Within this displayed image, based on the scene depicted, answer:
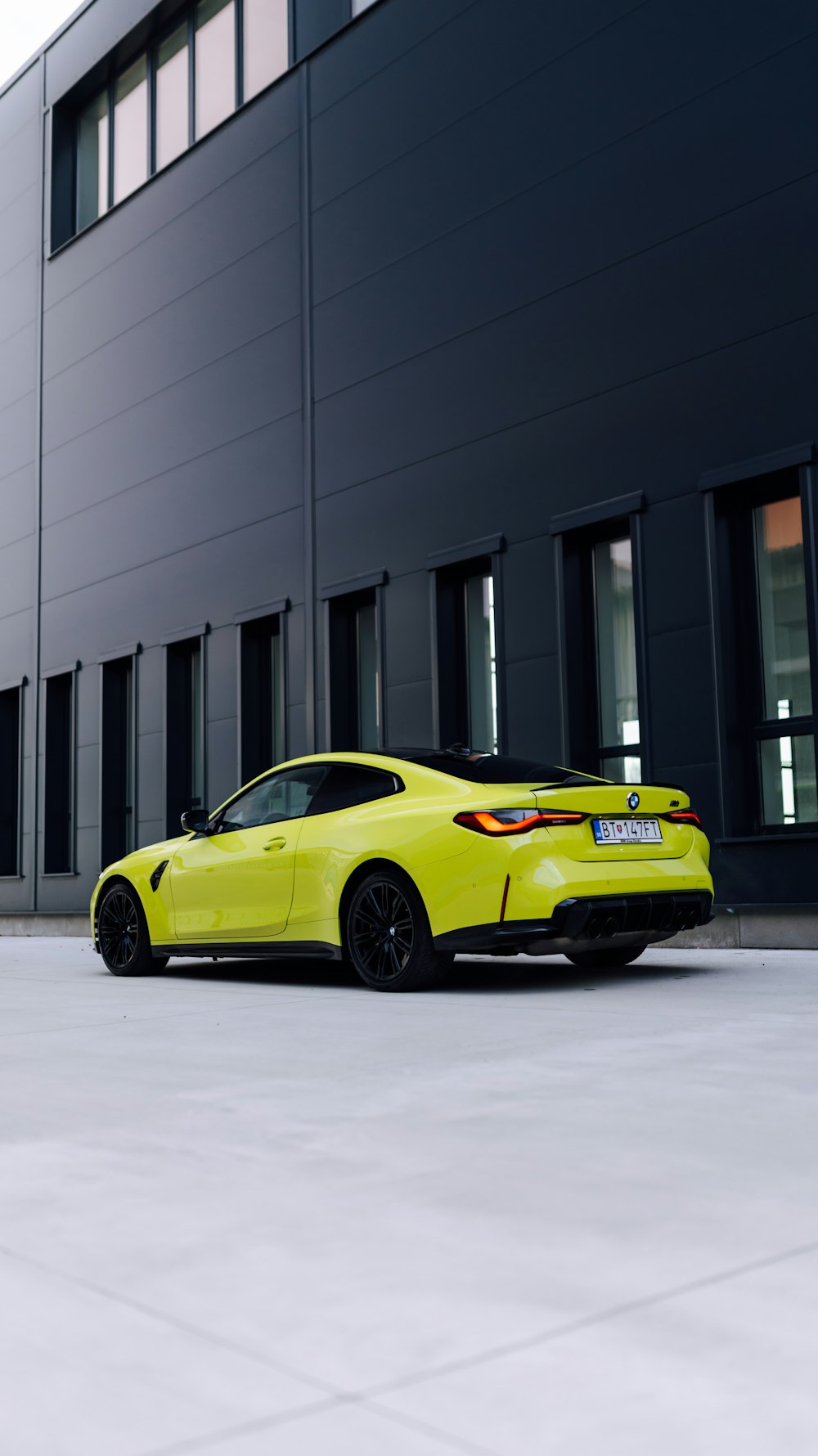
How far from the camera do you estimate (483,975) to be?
8.21 meters

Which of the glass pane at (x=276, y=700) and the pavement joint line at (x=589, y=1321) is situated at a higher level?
the glass pane at (x=276, y=700)

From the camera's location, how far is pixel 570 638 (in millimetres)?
12086

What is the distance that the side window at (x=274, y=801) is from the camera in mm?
8141

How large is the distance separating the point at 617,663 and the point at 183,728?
301 inches

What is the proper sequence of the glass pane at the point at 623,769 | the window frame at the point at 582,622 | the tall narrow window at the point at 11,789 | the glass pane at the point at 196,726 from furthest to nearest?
the tall narrow window at the point at 11,789
the glass pane at the point at 196,726
the window frame at the point at 582,622
the glass pane at the point at 623,769

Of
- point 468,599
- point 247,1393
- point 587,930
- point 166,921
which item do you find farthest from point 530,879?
point 468,599

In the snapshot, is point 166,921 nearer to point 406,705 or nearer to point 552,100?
point 406,705

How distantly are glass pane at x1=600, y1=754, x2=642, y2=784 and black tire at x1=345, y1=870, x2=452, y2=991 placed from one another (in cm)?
462

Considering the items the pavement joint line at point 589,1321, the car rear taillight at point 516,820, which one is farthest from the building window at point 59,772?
the pavement joint line at point 589,1321

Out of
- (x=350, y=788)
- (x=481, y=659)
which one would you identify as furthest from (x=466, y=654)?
(x=350, y=788)

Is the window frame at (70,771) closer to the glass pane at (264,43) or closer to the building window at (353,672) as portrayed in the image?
the building window at (353,672)

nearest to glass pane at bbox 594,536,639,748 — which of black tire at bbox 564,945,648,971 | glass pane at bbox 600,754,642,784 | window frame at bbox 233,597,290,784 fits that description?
glass pane at bbox 600,754,642,784

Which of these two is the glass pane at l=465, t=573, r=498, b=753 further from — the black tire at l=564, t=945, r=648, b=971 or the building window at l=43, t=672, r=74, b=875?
the building window at l=43, t=672, r=74, b=875

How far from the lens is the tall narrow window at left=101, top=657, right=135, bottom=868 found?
18.9 m
